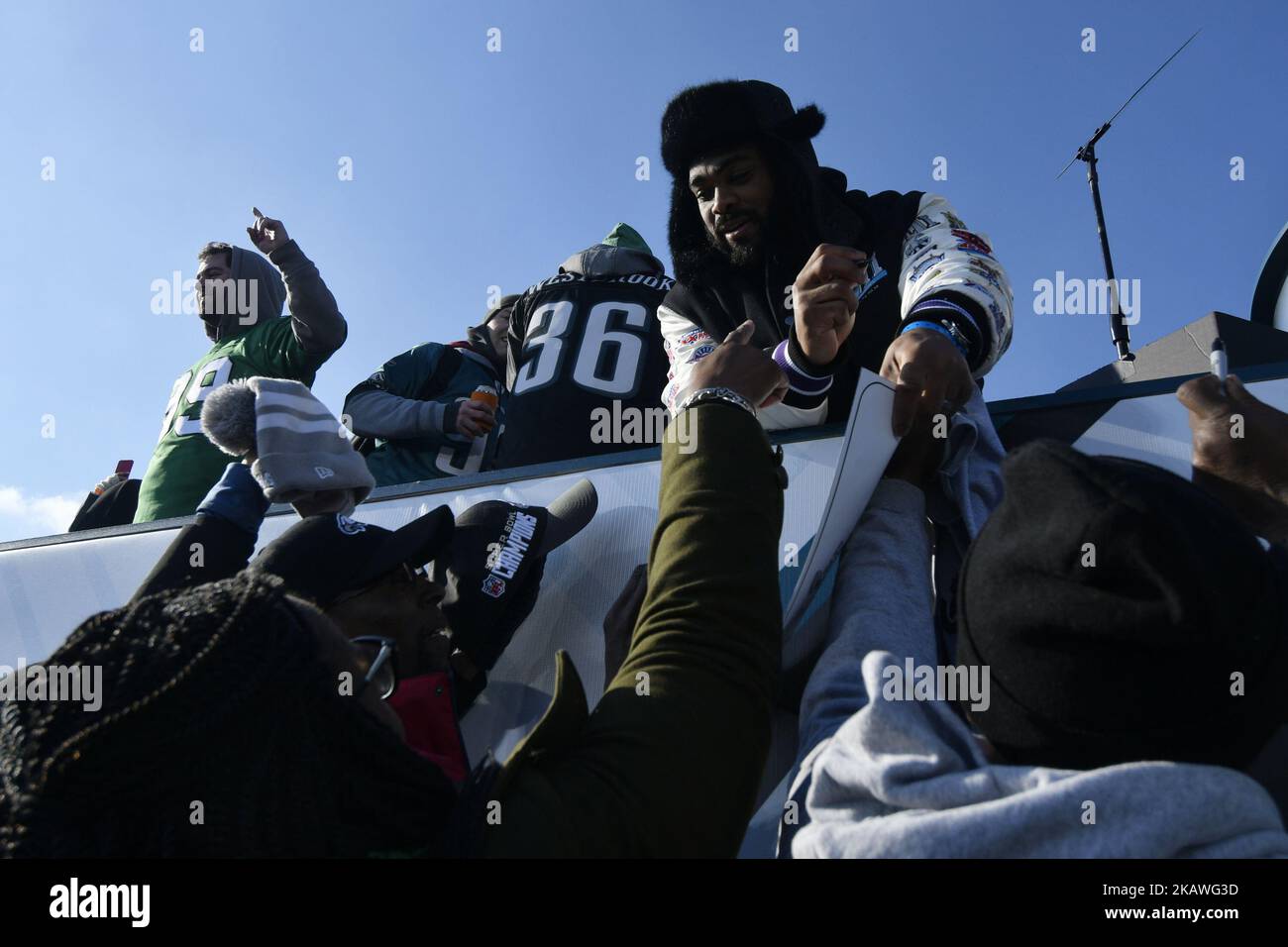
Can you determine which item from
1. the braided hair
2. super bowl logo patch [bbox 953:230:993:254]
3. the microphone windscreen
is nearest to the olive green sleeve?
the braided hair

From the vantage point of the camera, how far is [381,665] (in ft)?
4.16

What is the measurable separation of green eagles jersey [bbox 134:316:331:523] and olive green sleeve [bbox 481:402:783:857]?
2.38 metres

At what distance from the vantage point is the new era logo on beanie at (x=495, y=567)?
1.79 meters

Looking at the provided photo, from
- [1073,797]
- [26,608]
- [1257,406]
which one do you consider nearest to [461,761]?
[1073,797]

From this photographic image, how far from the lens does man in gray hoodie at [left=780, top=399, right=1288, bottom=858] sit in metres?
0.84

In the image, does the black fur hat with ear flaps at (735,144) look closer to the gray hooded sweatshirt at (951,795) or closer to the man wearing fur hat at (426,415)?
the man wearing fur hat at (426,415)

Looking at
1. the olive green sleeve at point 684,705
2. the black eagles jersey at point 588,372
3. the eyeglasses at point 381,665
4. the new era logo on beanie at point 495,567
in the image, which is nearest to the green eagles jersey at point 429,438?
the black eagles jersey at point 588,372

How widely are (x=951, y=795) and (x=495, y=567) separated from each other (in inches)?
42.5

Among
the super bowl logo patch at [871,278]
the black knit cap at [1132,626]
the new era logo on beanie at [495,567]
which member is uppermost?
the super bowl logo patch at [871,278]

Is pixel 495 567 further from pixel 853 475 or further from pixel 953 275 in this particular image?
pixel 953 275

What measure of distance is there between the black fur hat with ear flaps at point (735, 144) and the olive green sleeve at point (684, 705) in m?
1.26
